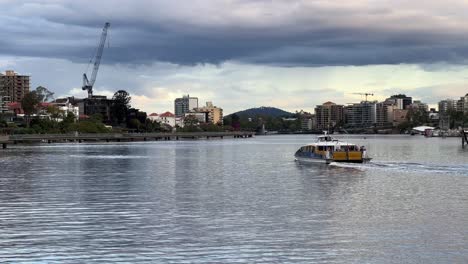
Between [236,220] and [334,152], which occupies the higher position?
A: [334,152]

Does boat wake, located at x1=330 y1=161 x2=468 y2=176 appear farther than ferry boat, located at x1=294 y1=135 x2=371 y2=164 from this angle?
No

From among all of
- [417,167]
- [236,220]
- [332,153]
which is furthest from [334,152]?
[236,220]

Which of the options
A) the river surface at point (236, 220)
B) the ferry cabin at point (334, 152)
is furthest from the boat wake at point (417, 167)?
the river surface at point (236, 220)

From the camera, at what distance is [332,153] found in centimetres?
8700

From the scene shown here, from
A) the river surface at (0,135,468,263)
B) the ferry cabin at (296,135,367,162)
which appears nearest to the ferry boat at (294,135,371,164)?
the ferry cabin at (296,135,367,162)

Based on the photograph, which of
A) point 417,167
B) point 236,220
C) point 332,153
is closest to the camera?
point 236,220

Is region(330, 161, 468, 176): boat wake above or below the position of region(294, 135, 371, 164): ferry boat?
below

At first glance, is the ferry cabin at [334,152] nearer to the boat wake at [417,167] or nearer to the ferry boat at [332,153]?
the ferry boat at [332,153]

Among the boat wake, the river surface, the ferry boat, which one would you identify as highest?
the ferry boat

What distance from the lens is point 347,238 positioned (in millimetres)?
30141

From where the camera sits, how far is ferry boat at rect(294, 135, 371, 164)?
8594 centimetres

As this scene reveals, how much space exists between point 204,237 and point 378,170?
154ft

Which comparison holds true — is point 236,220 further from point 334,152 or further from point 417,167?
point 334,152

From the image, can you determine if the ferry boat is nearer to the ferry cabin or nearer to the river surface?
the ferry cabin
